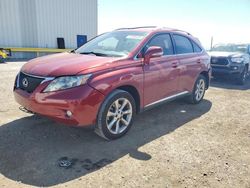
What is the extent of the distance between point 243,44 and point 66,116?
9.74 m

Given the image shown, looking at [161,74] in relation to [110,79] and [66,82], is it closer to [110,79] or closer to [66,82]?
[110,79]

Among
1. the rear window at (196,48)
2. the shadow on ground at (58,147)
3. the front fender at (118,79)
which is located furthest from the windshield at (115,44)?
the rear window at (196,48)

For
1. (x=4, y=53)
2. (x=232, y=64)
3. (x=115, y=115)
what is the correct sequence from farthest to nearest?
(x=4, y=53) < (x=232, y=64) < (x=115, y=115)

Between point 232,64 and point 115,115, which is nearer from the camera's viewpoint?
point 115,115

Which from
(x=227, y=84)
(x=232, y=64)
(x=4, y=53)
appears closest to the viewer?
(x=232, y=64)

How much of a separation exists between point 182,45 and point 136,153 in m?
2.97

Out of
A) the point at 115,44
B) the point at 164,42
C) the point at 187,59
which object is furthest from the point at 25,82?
the point at 187,59

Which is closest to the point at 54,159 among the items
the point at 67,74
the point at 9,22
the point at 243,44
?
the point at 67,74

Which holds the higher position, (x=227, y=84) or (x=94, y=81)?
(x=94, y=81)

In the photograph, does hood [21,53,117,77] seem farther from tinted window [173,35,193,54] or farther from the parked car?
the parked car

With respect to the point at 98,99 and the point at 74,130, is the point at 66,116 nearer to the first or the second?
the point at 98,99

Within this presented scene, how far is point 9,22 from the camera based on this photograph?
15.8 m

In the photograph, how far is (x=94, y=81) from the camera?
11.4 ft

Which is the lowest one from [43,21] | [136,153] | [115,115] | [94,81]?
[136,153]
